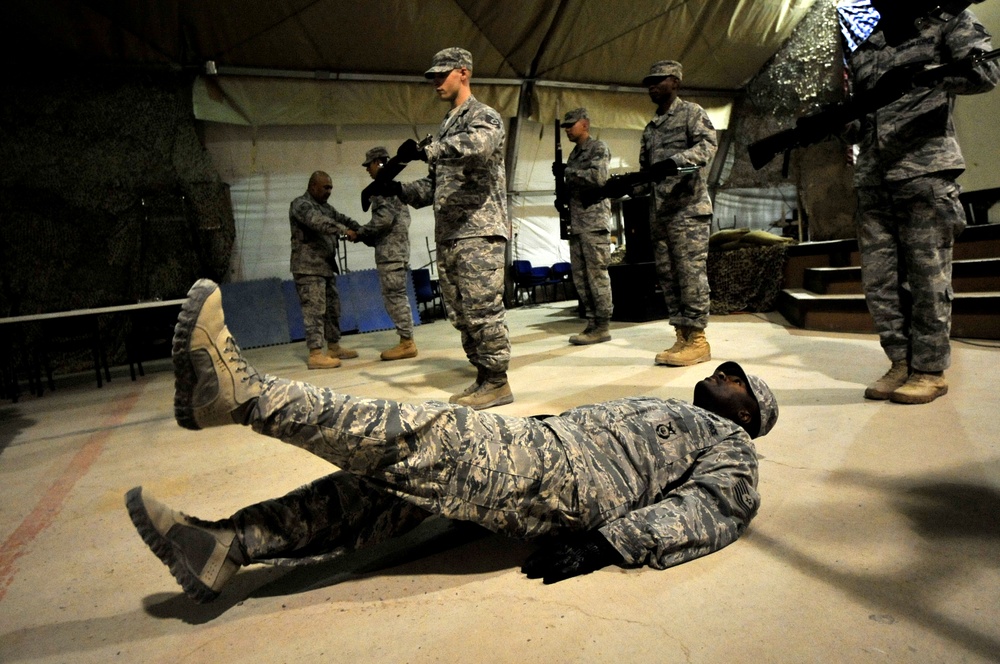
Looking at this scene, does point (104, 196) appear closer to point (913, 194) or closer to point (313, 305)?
point (313, 305)

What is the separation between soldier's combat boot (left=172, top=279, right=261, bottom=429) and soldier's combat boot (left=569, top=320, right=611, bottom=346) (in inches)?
156

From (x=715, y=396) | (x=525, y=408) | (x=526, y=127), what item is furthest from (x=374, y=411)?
(x=526, y=127)

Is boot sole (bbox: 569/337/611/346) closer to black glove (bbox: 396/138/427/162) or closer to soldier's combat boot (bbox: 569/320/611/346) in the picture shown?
soldier's combat boot (bbox: 569/320/611/346)

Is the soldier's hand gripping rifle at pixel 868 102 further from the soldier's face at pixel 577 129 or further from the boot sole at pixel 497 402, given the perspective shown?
the soldier's face at pixel 577 129

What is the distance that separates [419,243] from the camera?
9.04 m

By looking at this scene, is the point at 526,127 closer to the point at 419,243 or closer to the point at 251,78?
the point at 419,243

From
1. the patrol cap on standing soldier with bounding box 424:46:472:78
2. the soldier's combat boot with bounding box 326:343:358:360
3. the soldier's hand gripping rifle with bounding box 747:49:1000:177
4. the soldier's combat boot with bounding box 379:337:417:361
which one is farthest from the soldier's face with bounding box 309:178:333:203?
the soldier's hand gripping rifle with bounding box 747:49:1000:177

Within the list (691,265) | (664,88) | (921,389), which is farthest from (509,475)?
(664,88)

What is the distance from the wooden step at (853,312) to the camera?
11.4 feet

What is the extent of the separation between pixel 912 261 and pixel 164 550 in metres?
2.85

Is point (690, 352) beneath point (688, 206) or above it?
beneath

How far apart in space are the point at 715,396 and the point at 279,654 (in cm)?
123

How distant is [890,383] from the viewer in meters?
2.45

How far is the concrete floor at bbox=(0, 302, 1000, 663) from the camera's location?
1050 mm
